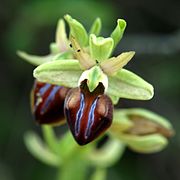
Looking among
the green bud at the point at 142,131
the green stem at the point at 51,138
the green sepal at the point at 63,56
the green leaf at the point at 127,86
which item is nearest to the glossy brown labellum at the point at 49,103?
the green sepal at the point at 63,56

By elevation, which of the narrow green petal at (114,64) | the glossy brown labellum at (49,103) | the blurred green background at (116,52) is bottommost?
the blurred green background at (116,52)

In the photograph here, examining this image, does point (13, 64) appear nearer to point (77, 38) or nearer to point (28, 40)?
point (28, 40)

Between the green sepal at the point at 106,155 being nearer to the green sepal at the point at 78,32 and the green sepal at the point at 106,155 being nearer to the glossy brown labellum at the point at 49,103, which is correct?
the glossy brown labellum at the point at 49,103

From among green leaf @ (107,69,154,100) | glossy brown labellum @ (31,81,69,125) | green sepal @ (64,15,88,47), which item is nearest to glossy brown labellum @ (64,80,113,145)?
green leaf @ (107,69,154,100)

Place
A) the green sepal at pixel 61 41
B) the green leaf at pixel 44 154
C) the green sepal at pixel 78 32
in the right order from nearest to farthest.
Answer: the green sepal at pixel 78 32 → the green sepal at pixel 61 41 → the green leaf at pixel 44 154

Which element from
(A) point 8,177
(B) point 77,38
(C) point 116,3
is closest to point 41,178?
(A) point 8,177

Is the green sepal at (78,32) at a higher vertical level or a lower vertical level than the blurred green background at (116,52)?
higher

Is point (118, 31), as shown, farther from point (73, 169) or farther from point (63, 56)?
point (73, 169)

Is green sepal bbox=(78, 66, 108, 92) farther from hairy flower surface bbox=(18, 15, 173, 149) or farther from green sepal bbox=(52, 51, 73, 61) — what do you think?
green sepal bbox=(52, 51, 73, 61)
